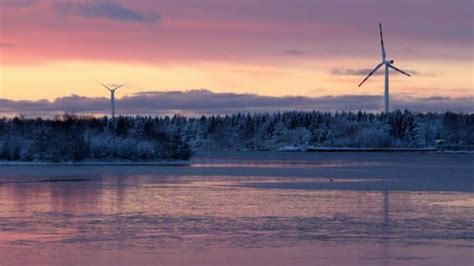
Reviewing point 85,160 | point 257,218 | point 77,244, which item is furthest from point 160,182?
point 85,160

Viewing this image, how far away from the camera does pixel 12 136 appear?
88.3 m

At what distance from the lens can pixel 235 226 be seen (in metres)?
25.5

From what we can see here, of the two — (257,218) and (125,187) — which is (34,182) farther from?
(257,218)

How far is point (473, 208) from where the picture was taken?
104 feet

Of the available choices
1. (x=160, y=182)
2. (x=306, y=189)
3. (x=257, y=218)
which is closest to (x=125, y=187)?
(x=160, y=182)

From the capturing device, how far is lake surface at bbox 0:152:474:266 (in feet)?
65.0

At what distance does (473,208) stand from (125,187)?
18788 millimetres

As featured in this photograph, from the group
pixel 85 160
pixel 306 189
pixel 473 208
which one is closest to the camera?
pixel 473 208

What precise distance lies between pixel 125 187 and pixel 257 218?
1674 centimetres

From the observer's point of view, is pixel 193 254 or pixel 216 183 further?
pixel 216 183

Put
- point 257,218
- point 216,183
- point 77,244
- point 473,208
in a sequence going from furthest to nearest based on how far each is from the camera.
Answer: point 216,183
point 473,208
point 257,218
point 77,244

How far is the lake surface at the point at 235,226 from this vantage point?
19.8 metres

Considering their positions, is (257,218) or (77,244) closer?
(77,244)

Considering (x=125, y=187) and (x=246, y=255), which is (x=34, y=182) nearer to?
(x=125, y=187)
